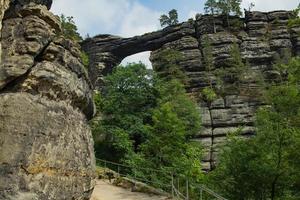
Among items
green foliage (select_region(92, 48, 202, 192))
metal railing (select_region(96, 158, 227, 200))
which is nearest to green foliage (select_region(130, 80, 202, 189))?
green foliage (select_region(92, 48, 202, 192))

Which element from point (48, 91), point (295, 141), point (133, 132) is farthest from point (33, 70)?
point (133, 132)

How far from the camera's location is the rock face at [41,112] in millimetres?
9523

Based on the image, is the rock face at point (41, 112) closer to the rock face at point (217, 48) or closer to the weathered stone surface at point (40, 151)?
the weathered stone surface at point (40, 151)

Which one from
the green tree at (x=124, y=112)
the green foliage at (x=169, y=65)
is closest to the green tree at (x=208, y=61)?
the green foliage at (x=169, y=65)

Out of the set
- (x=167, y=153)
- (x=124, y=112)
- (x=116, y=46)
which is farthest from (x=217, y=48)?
(x=167, y=153)

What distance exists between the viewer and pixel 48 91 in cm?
1070

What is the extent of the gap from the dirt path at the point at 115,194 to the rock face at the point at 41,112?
A: 6.21 metres

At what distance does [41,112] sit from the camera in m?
10.3

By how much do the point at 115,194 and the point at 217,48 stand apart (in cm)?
3210

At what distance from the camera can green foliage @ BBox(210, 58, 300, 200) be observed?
16.1m

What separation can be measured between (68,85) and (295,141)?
928 cm

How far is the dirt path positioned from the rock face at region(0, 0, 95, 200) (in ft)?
20.4

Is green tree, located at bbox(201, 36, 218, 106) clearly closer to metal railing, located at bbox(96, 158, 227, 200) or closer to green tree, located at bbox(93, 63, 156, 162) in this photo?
green tree, located at bbox(93, 63, 156, 162)

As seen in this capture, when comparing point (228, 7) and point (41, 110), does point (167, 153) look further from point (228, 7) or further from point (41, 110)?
point (228, 7)
